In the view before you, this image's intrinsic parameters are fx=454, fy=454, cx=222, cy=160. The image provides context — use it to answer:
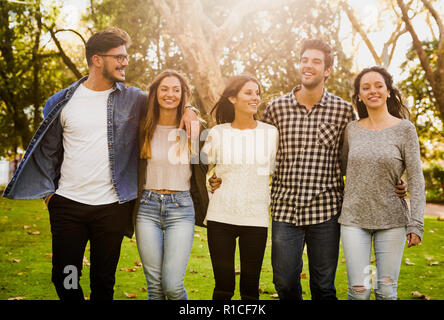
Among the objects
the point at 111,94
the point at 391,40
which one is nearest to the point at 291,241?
the point at 111,94

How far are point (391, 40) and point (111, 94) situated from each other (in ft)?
50.6

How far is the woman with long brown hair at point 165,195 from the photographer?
3719 mm

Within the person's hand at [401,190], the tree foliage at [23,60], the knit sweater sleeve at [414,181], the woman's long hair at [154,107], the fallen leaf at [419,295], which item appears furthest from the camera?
the tree foliage at [23,60]

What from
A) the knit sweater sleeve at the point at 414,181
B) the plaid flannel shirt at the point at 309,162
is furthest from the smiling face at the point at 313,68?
the knit sweater sleeve at the point at 414,181

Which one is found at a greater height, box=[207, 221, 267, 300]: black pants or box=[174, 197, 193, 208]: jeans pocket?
box=[174, 197, 193, 208]: jeans pocket

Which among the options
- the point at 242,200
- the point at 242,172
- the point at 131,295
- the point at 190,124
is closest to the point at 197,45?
the point at 131,295

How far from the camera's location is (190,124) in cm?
389

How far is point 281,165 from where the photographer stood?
13.2ft

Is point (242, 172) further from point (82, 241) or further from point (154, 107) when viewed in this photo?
point (82, 241)

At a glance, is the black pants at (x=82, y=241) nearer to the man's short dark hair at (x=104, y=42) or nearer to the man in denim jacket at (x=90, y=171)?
the man in denim jacket at (x=90, y=171)

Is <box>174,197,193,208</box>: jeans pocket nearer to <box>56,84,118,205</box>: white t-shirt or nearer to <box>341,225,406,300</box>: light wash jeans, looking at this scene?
<box>56,84,118,205</box>: white t-shirt

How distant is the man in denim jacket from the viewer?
11.9 feet

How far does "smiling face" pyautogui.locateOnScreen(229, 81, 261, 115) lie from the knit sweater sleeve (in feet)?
4.16

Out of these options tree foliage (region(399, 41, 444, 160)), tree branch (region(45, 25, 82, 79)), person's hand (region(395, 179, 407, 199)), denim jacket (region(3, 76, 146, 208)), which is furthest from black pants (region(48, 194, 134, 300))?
tree foliage (region(399, 41, 444, 160))
